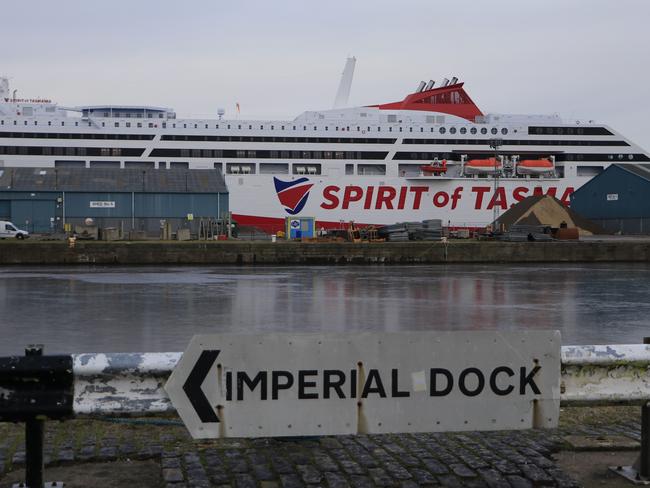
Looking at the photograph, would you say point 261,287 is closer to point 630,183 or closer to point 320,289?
point 320,289

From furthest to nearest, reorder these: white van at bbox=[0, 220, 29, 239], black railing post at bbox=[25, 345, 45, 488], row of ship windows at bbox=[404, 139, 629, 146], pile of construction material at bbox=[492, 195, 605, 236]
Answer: row of ship windows at bbox=[404, 139, 629, 146] → pile of construction material at bbox=[492, 195, 605, 236] → white van at bbox=[0, 220, 29, 239] → black railing post at bbox=[25, 345, 45, 488]

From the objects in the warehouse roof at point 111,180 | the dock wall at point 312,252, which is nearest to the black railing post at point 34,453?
the dock wall at point 312,252

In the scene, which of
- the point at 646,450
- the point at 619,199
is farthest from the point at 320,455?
the point at 619,199

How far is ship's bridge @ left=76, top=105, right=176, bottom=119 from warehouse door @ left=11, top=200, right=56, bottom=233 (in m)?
19.3

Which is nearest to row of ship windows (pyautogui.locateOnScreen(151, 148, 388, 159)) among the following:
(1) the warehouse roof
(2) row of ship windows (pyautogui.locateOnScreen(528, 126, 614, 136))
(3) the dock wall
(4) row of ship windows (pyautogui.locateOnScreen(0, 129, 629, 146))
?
(4) row of ship windows (pyautogui.locateOnScreen(0, 129, 629, 146))

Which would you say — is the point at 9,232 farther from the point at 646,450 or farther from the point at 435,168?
the point at 646,450

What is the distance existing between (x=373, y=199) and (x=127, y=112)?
25034 mm

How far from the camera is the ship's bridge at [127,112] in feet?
205

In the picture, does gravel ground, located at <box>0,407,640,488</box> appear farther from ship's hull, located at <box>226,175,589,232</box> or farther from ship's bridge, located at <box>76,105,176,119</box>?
ship's bridge, located at <box>76,105,176,119</box>

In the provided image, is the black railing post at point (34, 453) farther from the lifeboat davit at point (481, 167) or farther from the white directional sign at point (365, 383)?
the lifeboat davit at point (481, 167)

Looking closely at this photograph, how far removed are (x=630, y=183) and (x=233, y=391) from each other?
2039 inches

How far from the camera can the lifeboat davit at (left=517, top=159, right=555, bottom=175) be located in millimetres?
59438

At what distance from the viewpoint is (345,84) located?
7031cm

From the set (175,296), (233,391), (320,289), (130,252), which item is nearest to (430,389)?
(233,391)
